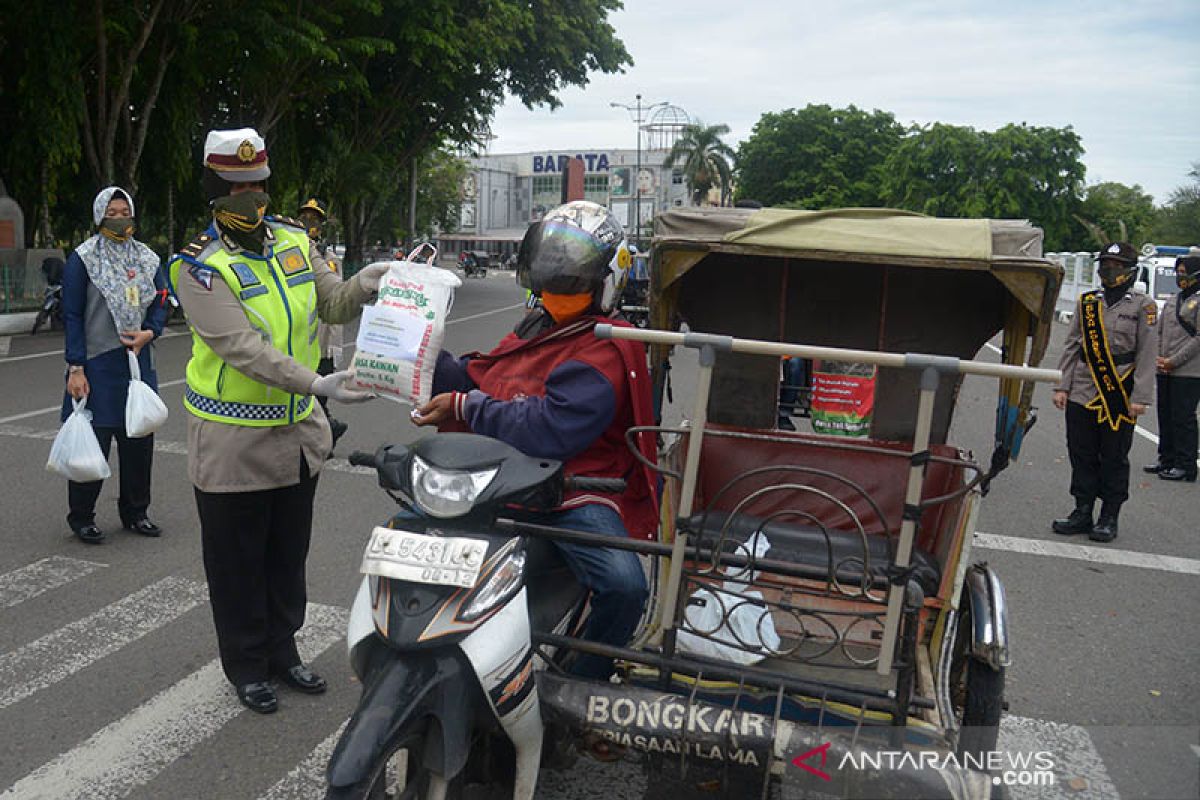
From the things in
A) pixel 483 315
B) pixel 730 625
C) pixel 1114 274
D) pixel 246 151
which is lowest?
pixel 483 315

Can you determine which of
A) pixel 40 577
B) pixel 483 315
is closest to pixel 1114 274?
pixel 40 577

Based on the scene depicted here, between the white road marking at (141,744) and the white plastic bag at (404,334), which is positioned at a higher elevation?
the white plastic bag at (404,334)

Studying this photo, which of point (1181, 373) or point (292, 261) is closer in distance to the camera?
point (292, 261)

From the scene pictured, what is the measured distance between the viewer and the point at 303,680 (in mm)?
4168

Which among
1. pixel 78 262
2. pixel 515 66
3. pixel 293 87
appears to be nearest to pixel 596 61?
pixel 515 66

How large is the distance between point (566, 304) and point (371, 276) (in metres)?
0.77

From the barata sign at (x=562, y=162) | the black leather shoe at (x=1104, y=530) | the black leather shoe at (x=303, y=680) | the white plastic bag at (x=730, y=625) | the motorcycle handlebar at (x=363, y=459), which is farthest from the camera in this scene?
the barata sign at (x=562, y=162)

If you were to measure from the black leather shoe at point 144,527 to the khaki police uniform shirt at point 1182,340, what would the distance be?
7.89 meters

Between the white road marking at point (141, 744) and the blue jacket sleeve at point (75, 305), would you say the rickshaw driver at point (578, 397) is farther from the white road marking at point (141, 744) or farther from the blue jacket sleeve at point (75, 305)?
the blue jacket sleeve at point (75, 305)

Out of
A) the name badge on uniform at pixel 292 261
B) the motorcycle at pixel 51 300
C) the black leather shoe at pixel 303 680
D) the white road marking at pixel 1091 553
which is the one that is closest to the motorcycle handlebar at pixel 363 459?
the name badge on uniform at pixel 292 261

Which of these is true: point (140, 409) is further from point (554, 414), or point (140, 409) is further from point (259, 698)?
point (554, 414)

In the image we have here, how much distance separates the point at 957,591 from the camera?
3232 mm

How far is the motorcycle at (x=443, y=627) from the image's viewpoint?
2.55 metres

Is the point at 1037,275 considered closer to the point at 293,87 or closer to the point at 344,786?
the point at 344,786
